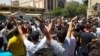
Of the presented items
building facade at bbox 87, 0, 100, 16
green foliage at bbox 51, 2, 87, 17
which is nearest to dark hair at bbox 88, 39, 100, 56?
building facade at bbox 87, 0, 100, 16

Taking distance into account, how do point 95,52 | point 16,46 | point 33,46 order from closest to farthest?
point 95,52, point 33,46, point 16,46

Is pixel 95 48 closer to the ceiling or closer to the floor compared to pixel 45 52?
closer to the ceiling

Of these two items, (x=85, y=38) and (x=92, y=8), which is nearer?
(x=85, y=38)

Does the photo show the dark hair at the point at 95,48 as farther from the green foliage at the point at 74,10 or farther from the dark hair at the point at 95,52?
the green foliage at the point at 74,10

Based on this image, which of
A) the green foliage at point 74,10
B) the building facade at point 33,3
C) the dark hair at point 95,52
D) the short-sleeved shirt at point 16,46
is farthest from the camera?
the building facade at point 33,3

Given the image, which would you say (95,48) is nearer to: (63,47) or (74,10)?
(63,47)

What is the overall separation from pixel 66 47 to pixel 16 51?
1.24 metres

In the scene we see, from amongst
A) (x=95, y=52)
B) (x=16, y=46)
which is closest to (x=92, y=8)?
(x=16, y=46)

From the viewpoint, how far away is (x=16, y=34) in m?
7.96

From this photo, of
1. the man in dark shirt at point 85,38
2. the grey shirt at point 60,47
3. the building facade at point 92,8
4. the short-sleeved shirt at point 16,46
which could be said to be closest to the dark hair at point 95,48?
the grey shirt at point 60,47

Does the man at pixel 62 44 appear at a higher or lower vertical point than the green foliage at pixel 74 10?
higher

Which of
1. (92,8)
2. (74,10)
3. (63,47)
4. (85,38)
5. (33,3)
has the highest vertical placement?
(63,47)

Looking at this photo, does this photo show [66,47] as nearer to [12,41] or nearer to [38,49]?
[38,49]

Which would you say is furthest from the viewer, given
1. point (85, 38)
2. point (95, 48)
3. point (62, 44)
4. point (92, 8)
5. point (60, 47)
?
point (92, 8)
